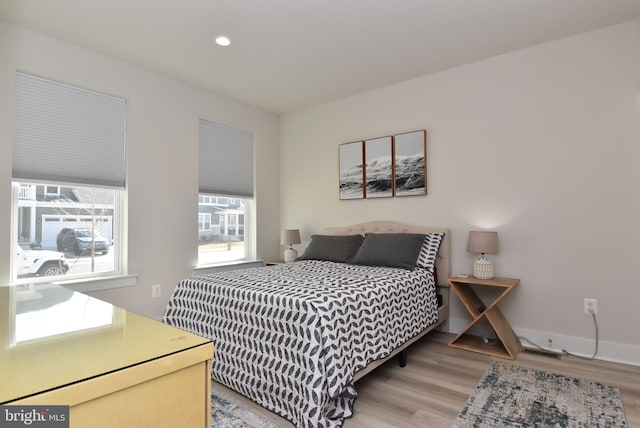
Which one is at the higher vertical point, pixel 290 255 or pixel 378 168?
pixel 378 168

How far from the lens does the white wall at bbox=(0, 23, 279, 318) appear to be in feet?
8.88

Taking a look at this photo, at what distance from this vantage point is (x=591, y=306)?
284cm

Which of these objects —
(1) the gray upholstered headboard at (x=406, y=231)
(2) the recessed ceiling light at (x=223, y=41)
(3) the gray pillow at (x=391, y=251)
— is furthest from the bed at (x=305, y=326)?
(2) the recessed ceiling light at (x=223, y=41)

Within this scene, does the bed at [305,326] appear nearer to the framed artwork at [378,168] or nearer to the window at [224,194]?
the framed artwork at [378,168]

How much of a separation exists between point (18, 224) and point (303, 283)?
2.29 meters

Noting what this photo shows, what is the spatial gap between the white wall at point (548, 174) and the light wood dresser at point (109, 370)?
10.3ft

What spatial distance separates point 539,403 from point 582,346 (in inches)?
44.8

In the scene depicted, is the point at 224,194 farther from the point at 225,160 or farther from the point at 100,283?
the point at 100,283

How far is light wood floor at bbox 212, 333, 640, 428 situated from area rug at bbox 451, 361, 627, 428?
0.21 feet

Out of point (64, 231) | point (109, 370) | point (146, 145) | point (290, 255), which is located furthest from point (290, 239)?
point (109, 370)

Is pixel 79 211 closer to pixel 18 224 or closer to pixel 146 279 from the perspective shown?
pixel 18 224

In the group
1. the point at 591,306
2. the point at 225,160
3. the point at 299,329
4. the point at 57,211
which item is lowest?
the point at 591,306

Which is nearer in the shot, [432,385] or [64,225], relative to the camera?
[432,385]

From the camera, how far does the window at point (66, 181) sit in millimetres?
2785
